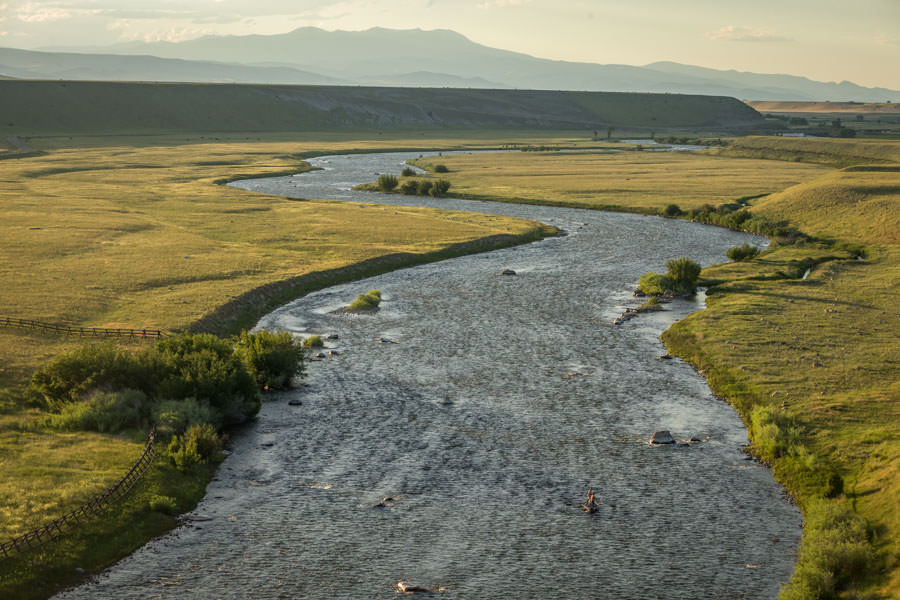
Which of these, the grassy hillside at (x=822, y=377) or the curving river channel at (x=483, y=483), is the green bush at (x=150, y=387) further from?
the grassy hillside at (x=822, y=377)

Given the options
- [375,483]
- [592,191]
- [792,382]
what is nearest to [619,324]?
[792,382]

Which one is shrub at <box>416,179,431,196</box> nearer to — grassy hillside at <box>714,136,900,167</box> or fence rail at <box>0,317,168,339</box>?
fence rail at <box>0,317,168,339</box>

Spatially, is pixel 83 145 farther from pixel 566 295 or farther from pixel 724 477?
pixel 724 477

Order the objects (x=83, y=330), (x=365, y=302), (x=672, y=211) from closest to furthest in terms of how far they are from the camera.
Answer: (x=83, y=330) → (x=365, y=302) → (x=672, y=211)

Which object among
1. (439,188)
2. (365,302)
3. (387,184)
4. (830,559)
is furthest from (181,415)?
(387,184)

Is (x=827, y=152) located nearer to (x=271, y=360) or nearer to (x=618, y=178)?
(x=618, y=178)

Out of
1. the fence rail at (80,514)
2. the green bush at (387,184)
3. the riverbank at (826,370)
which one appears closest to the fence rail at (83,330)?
the fence rail at (80,514)
